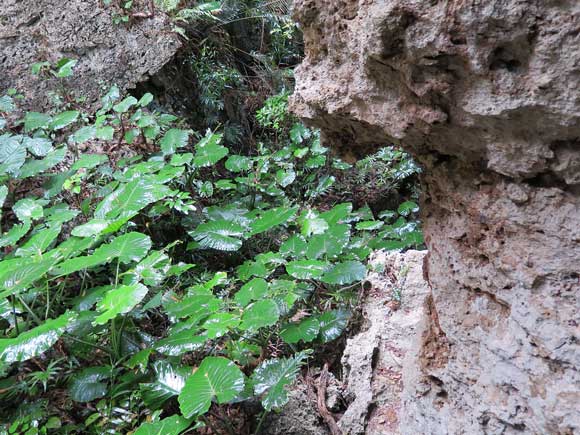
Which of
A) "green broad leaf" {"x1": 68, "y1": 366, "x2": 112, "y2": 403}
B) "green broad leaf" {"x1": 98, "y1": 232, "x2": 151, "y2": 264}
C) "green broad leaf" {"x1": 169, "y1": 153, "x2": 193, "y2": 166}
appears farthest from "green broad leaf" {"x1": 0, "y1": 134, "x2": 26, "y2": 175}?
"green broad leaf" {"x1": 68, "y1": 366, "x2": 112, "y2": 403}

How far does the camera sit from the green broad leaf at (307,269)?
7.18 ft

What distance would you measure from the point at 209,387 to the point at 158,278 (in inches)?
26.4

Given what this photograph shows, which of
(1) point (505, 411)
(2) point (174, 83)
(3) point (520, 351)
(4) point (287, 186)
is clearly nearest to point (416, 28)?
(3) point (520, 351)

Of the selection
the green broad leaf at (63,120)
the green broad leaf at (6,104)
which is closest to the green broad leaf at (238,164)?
the green broad leaf at (63,120)

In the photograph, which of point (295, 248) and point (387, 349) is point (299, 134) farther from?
point (387, 349)

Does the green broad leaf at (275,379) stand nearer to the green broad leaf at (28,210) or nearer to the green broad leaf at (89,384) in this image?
the green broad leaf at (89,384)

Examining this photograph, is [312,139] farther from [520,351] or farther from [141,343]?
[520,351]

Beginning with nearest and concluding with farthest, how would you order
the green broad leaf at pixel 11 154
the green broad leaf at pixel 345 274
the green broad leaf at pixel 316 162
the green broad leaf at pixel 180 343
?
1. the green broad leaf at pixel 180 343
2. the green broad leaf at pixel 345 274
3. the green broad leaf at pixel 11 154
4. the green broad leaf at pixel 316 162

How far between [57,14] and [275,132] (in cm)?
209

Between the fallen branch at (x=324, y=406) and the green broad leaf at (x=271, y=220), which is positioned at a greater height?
the green broad leaf at (x=271, y=220)

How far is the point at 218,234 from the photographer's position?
2965 millimetres

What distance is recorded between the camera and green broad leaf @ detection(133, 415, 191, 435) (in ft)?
5.45

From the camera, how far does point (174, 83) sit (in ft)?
13.8

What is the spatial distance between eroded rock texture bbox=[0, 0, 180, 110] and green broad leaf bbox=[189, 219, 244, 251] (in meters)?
1.71
